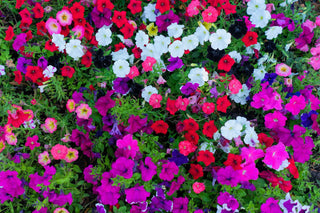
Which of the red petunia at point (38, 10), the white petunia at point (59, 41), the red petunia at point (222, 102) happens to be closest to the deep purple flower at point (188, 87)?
the red petunia at point (222, 102)

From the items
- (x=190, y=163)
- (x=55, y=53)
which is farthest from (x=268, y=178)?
(x=55, y=53)

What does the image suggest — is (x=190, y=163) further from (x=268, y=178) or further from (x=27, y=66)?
(x=27, y=66)

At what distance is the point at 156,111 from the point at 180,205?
96 cm

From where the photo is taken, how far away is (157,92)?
8.85ft

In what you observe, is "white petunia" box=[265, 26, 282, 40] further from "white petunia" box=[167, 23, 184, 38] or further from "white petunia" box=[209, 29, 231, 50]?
"white petunia" box=[167, 23, 184, 38]

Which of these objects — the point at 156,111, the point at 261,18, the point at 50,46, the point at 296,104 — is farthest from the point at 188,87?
the point at 50,46

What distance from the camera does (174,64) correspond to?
107 inches

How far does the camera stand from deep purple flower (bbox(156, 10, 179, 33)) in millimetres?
2916

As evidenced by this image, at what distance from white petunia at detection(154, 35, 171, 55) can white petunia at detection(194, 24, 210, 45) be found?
0.33m

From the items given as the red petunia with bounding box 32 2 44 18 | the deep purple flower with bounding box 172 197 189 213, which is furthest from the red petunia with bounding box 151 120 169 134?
the red petunia with bounding box 32 2 44 18

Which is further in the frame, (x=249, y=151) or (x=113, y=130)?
(x=113, y=130)

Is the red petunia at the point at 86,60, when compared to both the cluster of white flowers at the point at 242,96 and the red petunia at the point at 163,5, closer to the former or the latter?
the red petunia at the point at 163,5

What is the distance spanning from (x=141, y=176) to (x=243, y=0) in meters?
2.36

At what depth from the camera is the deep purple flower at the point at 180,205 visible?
228cm
